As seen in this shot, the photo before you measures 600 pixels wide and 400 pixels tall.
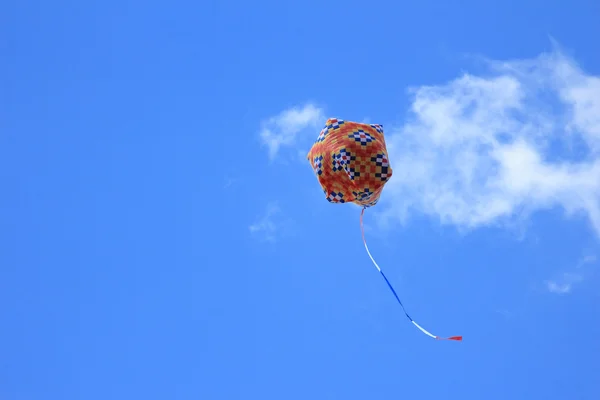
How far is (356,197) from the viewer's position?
89.2 ft

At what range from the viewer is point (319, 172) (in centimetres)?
2733

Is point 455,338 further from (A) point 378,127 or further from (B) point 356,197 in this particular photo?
(A) point 378,127

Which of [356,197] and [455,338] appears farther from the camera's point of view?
[356,197]

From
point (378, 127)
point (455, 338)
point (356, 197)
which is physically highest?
point (378, 127)

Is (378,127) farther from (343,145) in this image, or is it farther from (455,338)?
(455,338)

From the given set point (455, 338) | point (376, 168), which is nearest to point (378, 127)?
point (376, 168)

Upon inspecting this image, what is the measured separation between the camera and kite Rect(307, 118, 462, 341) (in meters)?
26.4

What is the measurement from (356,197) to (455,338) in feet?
20.1

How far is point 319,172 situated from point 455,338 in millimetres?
7527

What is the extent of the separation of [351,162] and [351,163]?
3 centimetres

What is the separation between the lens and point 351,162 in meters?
26.2

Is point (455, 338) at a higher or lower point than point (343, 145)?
lower

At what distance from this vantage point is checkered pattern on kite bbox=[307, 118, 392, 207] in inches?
1038

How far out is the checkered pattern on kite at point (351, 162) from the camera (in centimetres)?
2638
